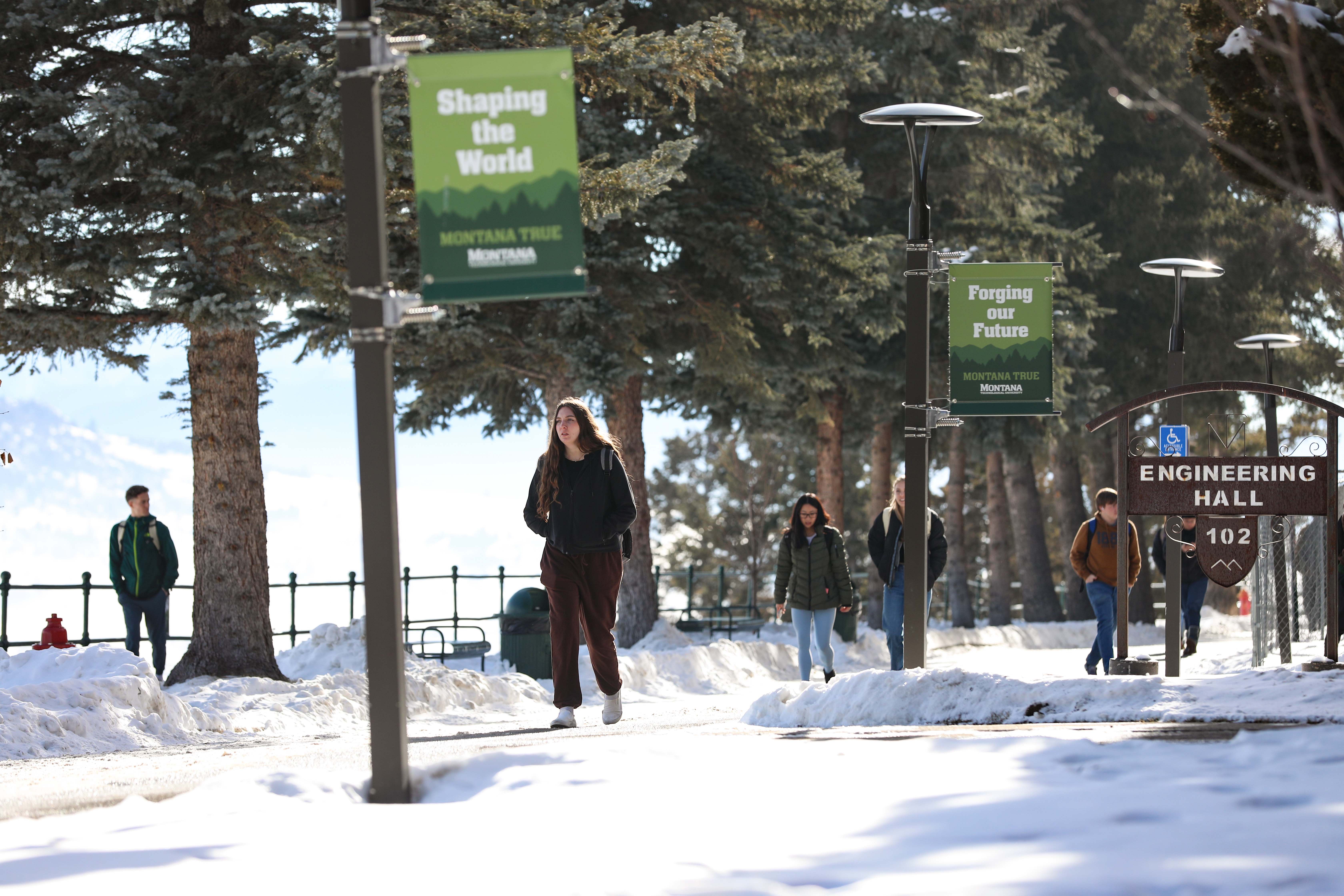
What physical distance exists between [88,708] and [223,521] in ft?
10.6

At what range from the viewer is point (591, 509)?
867 cm

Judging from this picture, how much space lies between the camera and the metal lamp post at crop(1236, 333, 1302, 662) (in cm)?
1268

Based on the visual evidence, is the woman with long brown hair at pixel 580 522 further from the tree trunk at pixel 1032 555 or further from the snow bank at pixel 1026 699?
the tree trunk at pixel 1032 555

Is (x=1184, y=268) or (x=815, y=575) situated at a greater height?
(x=1184, y=268)

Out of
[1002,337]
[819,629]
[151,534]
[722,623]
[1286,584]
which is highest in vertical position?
[1002,337]

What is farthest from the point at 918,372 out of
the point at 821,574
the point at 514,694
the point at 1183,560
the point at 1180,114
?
the point at 1183,560

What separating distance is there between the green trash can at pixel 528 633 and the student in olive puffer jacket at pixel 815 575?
3.50 meters

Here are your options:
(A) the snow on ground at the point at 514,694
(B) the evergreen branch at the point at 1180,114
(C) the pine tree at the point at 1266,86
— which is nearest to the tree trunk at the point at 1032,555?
(A) the snow on ground at the point at 514,694

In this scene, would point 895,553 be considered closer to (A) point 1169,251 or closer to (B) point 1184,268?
(B) point 1184,268

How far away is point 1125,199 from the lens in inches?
1277

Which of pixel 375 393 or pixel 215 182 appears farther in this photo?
pixel 215 182

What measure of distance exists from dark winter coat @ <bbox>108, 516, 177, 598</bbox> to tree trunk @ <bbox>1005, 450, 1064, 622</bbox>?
71.7ft

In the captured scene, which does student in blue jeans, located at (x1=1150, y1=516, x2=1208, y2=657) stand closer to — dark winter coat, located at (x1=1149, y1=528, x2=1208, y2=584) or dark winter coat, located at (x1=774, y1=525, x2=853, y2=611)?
dark winter coat, located at (x1=1149, y1=528, x2=1208, y2=584)

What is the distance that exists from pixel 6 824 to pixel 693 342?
14794 millimetres
